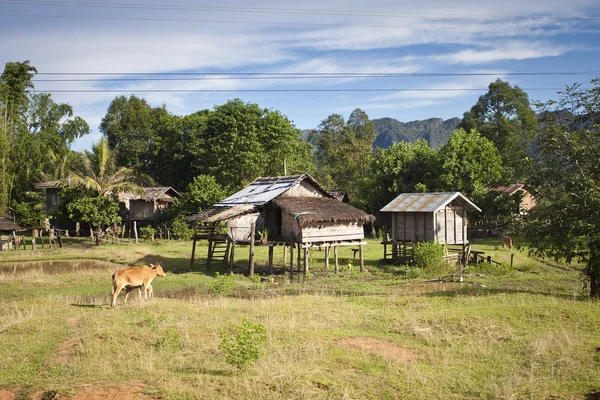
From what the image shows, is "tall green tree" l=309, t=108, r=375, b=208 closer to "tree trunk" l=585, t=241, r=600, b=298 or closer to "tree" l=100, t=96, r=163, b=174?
"tree" l=100, t=96, r=163, b=174

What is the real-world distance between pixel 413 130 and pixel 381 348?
17498 cm

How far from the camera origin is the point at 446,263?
2766 centimetres

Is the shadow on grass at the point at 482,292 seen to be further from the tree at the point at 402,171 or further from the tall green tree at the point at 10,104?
the tall green tree at the point at 10,104

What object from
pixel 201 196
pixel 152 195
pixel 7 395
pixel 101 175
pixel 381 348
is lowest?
pixel 7 395

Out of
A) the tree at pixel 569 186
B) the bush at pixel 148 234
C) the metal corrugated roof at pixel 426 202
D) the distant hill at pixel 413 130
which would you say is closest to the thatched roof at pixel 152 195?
the bush at pixel 148 234

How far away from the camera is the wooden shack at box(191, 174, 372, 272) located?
26719mm

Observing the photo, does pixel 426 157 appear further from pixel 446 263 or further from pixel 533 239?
pixel 533 239

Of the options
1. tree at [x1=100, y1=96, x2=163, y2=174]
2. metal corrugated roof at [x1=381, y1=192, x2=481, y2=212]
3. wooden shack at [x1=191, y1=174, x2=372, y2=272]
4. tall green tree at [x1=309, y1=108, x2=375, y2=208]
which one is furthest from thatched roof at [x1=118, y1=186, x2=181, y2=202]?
metal corrugated roof at [x1=381, y1=192, x2=481, y2=212]

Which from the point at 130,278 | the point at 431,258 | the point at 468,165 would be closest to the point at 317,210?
the point at 431,258

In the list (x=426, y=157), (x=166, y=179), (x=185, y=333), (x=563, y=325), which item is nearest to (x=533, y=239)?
(x=563, y=325)

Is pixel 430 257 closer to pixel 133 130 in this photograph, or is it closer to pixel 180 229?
pixel 180 229

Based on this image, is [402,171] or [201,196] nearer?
[201,196]

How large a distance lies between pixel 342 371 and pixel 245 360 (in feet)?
5.63

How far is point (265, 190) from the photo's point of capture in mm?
29906
